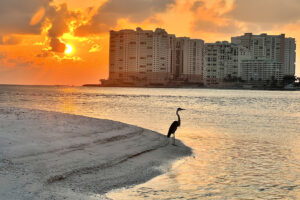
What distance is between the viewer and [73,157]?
1538 cm

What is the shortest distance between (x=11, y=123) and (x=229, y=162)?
11.4 meters

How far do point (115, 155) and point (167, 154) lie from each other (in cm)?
341

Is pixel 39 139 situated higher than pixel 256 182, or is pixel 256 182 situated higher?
pixel 39 139

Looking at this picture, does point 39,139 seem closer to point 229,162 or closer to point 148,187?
point 148,187

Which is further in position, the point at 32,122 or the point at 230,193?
the point at 32,122

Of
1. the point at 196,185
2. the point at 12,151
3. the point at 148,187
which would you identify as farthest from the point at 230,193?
the point at 12,151

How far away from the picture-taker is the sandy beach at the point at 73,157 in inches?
457

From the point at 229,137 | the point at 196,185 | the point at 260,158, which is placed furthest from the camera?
the point at 229,137

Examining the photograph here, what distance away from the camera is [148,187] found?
525 inches

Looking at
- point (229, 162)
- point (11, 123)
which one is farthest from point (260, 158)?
point (11, 123)

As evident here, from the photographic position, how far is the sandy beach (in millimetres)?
11598

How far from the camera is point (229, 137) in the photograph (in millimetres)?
27797

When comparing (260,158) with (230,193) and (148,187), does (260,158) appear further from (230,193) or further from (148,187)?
(148,187)

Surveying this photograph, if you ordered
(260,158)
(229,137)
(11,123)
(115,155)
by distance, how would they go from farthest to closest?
(229,137) → (11,123) → (260,158) → (115,155)
